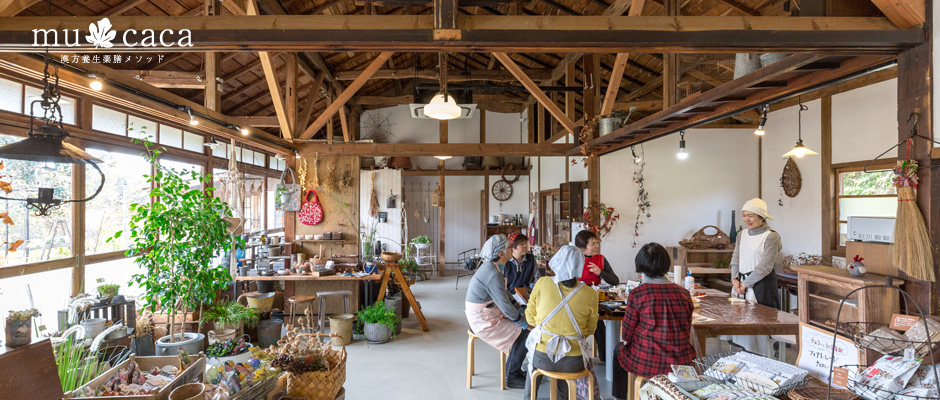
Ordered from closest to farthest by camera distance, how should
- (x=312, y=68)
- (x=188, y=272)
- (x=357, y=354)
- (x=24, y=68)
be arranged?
(x=24, y=68)
(x=188, y=272)
(x=357, y=354)
(x=312, y=68)

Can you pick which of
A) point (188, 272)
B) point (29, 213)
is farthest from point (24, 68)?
point (29, 213)

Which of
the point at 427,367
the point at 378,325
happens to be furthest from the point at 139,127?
the point at 427,367

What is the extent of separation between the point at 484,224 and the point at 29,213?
9.39 m

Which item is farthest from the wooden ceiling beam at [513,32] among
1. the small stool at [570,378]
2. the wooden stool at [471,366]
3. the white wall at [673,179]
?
the white wall at [673,179]

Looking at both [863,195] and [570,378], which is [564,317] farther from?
[863,195]

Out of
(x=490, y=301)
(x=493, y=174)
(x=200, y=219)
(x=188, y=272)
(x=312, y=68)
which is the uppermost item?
(x=312, y=68)

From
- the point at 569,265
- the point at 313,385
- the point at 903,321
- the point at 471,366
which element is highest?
the point at 569,265

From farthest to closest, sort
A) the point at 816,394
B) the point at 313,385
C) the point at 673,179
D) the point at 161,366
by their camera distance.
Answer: the point at 673,179
the point at 161,366
the point at 313,385
the point at 816,394

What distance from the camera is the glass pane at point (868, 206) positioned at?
5.73 m

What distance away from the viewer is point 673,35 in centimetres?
260

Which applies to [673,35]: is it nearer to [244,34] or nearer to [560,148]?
[244,34]

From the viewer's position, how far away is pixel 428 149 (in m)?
8.07

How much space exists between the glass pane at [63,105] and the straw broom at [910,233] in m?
6.40

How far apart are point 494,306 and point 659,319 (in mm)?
1542
